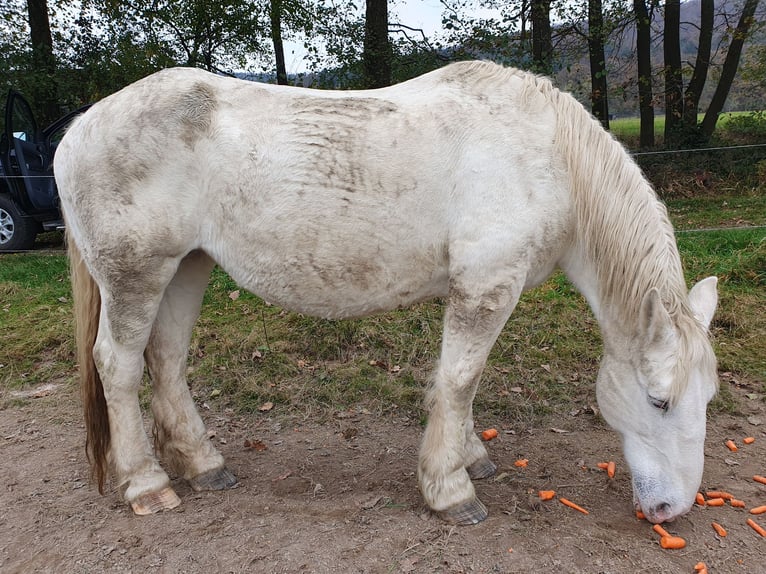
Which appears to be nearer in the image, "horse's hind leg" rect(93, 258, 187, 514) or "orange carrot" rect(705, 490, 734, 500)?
"horse's hind leg" rect(93, 258, 187, 514)

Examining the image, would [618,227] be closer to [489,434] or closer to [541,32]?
[489,434]

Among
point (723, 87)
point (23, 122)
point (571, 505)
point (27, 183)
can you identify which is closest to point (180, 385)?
point (571, 505)

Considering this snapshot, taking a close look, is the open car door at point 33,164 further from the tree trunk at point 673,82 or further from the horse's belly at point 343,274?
the tree trunk at point 673,82

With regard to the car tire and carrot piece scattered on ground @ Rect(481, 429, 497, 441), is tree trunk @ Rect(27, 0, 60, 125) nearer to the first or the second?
the car tire

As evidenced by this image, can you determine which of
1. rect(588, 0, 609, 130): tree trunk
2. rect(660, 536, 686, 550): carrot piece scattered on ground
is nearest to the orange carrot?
rect(660, 536, 686, 550): carrot piece scattered on ground

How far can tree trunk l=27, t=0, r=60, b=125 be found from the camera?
11094 millimetres

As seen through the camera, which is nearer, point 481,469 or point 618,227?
point 618,227

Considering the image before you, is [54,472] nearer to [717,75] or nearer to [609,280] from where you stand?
[609,280]

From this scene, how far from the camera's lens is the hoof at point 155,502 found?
2.75 meters

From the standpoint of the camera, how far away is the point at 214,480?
3.02m

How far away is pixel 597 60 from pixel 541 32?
1.66m

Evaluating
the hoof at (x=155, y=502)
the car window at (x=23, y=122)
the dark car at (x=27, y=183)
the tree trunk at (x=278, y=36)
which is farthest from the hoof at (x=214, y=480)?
the tree trunk at (x=278, y=36)

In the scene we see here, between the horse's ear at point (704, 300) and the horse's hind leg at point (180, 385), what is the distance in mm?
2323

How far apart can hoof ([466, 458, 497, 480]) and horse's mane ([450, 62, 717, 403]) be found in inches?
45.5
